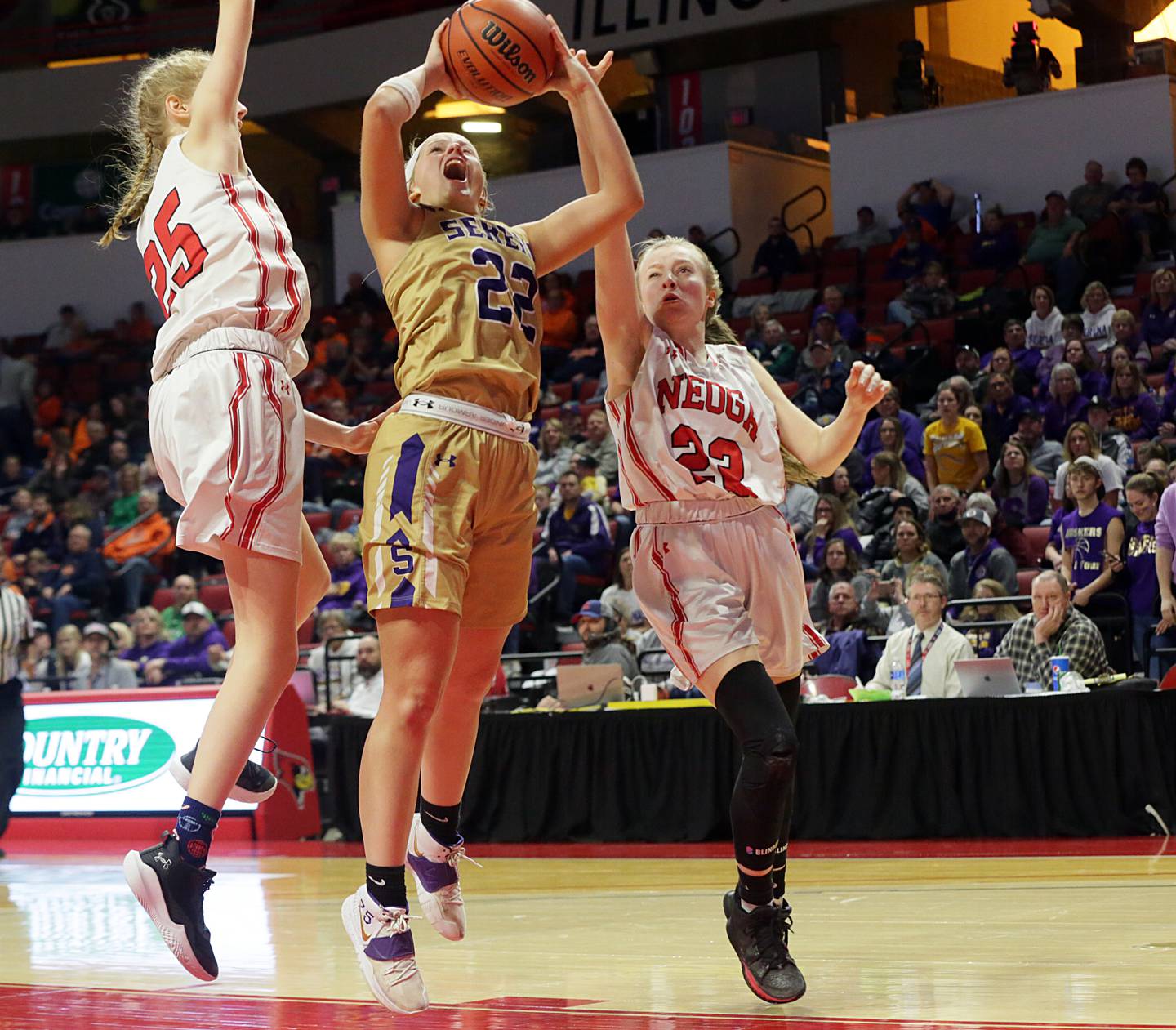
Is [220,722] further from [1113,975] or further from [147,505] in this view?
[147,505]

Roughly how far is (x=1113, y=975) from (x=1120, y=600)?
5527 mm

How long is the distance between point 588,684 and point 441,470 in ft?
18.3

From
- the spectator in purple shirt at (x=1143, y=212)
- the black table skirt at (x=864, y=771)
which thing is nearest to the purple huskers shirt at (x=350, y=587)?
the black table skirt at (x=864, y=771)

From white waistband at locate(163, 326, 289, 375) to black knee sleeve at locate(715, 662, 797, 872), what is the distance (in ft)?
4.17

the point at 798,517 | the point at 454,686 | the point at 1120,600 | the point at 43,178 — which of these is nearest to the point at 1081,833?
the point at 1120,600

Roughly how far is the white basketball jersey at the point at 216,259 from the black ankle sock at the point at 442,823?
1060 millimetres

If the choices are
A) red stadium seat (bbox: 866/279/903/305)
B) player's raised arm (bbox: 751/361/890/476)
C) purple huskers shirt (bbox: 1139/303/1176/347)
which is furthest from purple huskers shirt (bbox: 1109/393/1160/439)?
player's raised arm (bbox: 751/361/890/476)

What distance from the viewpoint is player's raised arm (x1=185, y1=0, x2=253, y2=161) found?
3566mm

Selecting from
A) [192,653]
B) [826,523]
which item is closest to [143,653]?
[192,653]

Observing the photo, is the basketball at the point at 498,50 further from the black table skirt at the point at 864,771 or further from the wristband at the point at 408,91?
the black table skirt at the point at 864,771

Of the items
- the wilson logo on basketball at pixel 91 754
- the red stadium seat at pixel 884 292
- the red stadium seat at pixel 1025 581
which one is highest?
the red stadium seat at pixel 884 292

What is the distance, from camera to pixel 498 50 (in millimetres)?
3635

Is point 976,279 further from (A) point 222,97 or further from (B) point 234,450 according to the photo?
(B) point 234,450

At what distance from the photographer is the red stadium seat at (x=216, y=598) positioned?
14148mm
